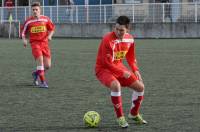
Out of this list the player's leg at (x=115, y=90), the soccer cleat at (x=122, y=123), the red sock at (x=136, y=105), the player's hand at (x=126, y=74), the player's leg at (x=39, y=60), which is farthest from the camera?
the player's leg at (x=39, y=60)

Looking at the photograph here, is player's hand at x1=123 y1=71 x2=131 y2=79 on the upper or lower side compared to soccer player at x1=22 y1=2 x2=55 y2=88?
lower

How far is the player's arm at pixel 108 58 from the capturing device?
28.5 ft

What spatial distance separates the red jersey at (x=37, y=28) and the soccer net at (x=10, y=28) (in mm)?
29398

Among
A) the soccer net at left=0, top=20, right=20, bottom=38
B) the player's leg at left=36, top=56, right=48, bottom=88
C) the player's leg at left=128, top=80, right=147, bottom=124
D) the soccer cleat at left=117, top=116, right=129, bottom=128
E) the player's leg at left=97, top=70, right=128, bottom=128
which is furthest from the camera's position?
the soccer net at left=0, top=20, right=20, bottom=38

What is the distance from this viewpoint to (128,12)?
39.6 m

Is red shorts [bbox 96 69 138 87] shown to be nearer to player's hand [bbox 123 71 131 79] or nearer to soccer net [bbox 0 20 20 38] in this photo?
player's hand [bbox 123 71 131 79]

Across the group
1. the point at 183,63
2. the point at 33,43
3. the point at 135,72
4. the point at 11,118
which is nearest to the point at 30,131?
the point at 11,118

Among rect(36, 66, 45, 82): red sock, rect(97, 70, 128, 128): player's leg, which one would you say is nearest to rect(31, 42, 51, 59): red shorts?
rect(36, 66, 45, 82): red sock

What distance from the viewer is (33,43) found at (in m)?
14.3

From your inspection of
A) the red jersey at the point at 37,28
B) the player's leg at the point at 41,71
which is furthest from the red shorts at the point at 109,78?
the red jersey at the point at 37,28

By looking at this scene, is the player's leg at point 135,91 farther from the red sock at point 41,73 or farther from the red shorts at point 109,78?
the red sock at point 41,73

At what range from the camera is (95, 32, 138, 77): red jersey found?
8.70 metres

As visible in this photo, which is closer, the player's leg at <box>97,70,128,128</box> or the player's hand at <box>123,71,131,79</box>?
the player's leg at <box>97,70,128,128</box>

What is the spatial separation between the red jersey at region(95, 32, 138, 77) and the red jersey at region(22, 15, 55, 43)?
18.4ft
